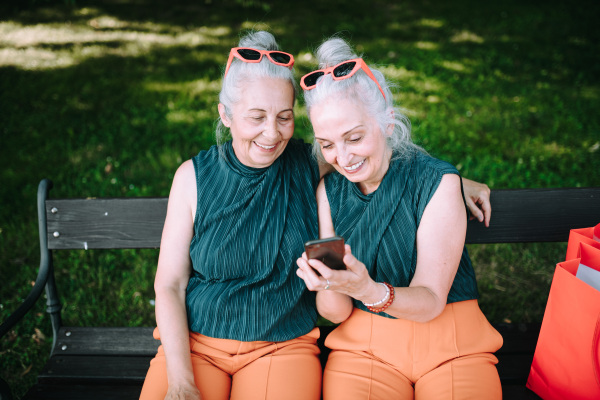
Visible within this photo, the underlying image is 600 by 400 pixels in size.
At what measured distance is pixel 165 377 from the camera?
234 centimetres

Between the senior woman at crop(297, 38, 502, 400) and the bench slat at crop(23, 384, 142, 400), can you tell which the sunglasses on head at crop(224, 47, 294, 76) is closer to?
the senior woman at crop(297, 38, 502, 400)

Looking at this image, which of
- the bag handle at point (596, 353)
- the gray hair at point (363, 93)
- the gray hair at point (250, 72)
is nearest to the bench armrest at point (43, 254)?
the gray hair at point (250, 72)

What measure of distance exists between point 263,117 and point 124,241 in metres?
1.20

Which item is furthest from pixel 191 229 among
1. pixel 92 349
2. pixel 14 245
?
pixel 14 245

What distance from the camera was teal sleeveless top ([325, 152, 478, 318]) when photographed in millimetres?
2346

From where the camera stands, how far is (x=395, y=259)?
2.38 metres

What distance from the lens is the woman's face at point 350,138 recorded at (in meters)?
2.26

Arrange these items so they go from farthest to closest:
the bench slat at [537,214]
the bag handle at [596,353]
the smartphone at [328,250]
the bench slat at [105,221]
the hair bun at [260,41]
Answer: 1. the bench slat at [105,221]
2. the bench slat at [537,214]
3. the hair bun at [260,41]
4. the bag handle at [596,353]
5. the smartphone at [328,250]

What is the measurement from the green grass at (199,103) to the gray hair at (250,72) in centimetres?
35

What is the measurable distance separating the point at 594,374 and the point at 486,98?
521cm

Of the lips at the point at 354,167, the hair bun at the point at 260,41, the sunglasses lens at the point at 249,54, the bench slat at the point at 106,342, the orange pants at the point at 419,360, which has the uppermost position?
the hair bun at the point at 260,41

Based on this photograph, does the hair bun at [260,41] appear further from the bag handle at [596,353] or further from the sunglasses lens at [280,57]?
the bag handle at [596,353]

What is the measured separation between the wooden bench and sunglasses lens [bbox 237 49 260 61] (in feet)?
3.28

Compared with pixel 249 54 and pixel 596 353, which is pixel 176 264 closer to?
pixel 249 54
